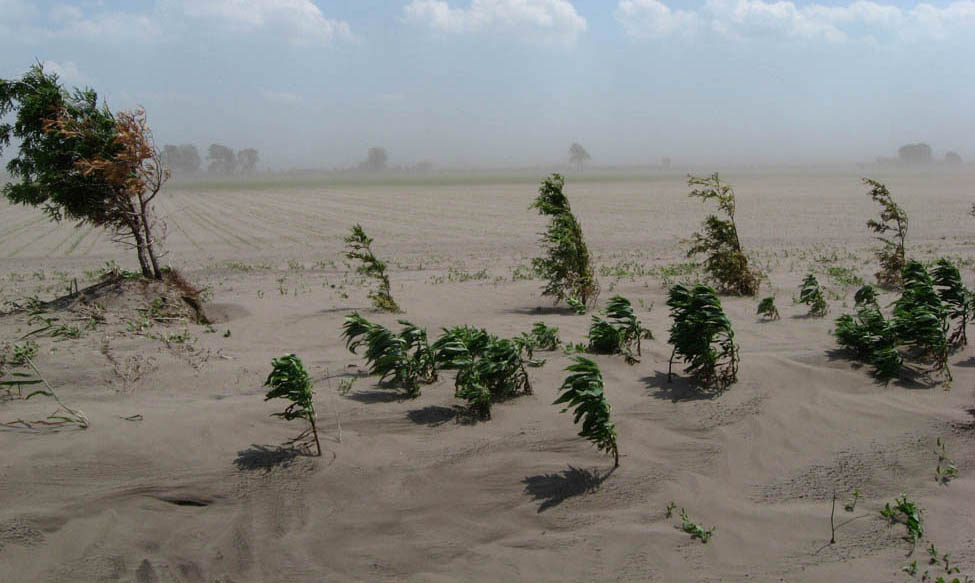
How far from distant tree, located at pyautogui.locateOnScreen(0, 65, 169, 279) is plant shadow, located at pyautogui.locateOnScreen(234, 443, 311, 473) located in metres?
5.57

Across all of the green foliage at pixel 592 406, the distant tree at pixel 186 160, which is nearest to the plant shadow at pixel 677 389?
the green foliage at pixel 592 406

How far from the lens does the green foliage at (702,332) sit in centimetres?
538

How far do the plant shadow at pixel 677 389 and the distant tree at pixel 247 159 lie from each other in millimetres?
179061

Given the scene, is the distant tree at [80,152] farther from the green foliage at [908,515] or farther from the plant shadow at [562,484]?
the green foliage at [908,515]

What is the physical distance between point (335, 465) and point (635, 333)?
126 inches

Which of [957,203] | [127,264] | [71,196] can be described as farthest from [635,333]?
[957,203]

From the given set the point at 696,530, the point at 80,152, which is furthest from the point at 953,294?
the point at 80,152

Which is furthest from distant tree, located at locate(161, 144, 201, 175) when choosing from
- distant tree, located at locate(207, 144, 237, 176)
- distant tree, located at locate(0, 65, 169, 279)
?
distant tree, located at locate(0, 65, 169, 279)

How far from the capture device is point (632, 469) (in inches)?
175

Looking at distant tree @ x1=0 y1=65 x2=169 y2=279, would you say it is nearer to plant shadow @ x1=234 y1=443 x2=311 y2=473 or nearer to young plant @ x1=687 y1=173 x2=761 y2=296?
plant shadow @ x1=234 y1=443 x2=311 y2=473

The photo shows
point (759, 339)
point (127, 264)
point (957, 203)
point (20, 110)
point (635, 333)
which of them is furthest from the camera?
point (957, 203)

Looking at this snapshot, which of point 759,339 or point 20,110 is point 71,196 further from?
point 759,339

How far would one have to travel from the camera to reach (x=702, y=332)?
212 inches

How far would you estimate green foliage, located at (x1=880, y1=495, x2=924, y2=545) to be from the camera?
3790 mm
